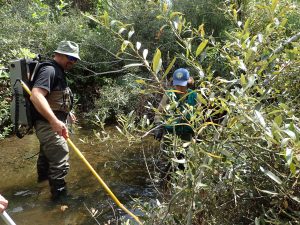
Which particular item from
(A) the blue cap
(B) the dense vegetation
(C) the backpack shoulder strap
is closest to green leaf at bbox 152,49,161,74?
(B) the dense vegetation

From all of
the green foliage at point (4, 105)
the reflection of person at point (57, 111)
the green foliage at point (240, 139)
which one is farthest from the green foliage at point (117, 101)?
the green foliage at point (240, 139)

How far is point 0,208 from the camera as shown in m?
2.49

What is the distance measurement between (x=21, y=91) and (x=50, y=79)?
0.50 m

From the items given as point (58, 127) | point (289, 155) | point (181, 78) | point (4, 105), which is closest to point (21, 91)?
point (58, 127)

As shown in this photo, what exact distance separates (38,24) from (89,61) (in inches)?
102

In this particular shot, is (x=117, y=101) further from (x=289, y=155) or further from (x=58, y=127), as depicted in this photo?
(x=289, y=155)

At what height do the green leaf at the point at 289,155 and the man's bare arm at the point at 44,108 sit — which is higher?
the green leaf at the point at 289,155

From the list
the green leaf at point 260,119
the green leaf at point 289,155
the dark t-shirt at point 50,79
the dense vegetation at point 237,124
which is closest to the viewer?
the green leaf at point 289,155

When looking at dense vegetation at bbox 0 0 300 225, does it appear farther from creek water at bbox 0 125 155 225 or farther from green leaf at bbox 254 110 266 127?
creek water at bbox 0 125 155 225

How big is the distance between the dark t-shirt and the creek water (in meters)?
0.70

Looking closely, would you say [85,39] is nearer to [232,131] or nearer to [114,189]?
[114,189]

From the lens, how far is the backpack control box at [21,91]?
473 centimetres

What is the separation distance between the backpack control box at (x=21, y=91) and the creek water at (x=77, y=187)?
0.81 m

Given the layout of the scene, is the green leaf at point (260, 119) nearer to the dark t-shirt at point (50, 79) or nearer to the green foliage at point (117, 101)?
the dark t-shirt at point (50, 79)
